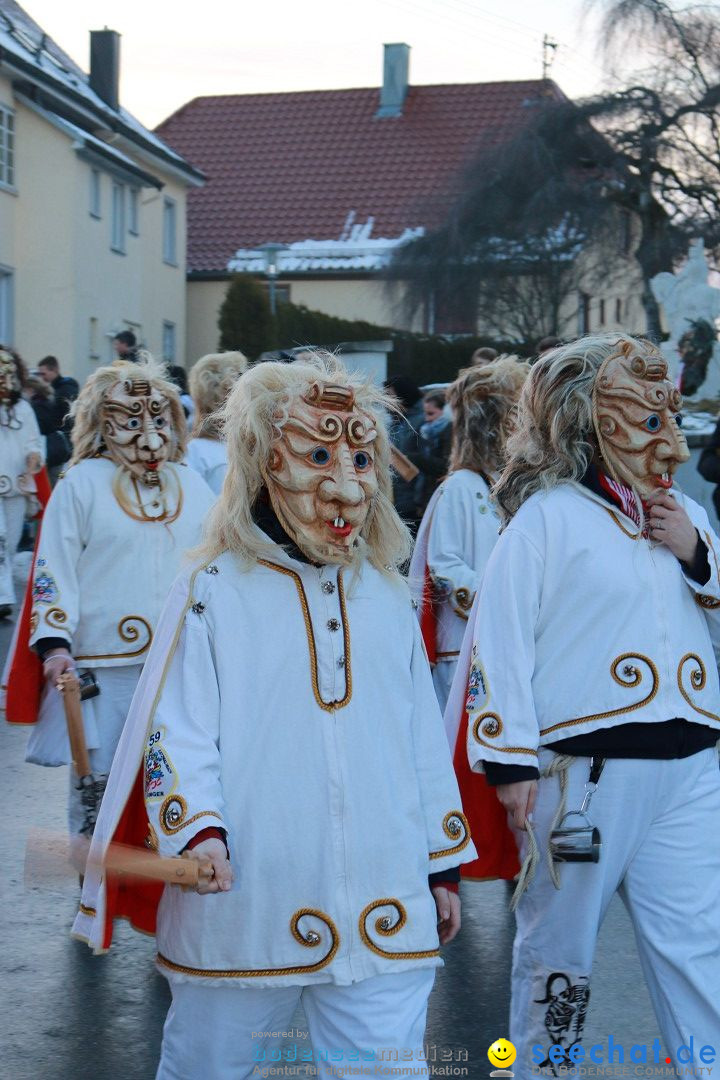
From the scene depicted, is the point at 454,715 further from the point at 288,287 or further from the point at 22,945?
the point at 288,287

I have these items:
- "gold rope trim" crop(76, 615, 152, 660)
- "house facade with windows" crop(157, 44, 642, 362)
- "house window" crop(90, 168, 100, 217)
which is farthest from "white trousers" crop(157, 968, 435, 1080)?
"house facade with windows" crop(157, 44, 642, 362)

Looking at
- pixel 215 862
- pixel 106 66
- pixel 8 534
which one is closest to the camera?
pixel 215 862

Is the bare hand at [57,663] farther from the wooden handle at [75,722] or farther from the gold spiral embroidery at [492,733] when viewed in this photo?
the gold spiral embroidery at [492,733]

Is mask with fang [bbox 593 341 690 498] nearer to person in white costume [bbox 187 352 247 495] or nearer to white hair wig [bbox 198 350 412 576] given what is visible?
white hair wig [bbox 198 350 412 576]

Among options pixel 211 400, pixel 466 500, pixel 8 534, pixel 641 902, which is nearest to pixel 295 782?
pixel 641 902

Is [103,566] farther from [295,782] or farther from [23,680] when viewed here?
[295,782]

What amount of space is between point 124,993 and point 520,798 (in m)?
2.02

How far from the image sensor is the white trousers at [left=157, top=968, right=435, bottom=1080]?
10.5 ft

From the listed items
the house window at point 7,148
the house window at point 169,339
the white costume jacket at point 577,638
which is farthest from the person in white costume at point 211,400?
the house window at point 169,339

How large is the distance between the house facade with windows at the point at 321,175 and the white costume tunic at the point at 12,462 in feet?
82.7

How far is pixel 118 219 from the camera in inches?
1265

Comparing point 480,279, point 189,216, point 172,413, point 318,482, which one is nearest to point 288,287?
point 189,216

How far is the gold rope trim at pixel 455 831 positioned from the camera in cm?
342

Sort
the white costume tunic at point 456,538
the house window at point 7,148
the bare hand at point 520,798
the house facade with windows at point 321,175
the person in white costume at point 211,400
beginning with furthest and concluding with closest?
the house facade with windows at point 321,175
the house window at point 7,148
the person in white costume at point 211,400
the white costume tunic at point 456,538
the bare hand at point 520,798
